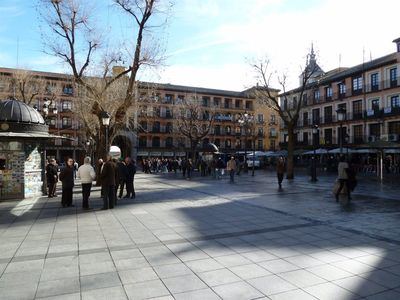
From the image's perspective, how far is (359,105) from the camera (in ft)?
138

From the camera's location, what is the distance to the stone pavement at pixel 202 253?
4.17m

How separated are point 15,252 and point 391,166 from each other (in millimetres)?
33611

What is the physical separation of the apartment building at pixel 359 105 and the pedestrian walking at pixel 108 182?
2716 cm

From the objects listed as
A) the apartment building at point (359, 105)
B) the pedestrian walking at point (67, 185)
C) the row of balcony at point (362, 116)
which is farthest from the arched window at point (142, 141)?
the pedestrian walking at point (67, 185)

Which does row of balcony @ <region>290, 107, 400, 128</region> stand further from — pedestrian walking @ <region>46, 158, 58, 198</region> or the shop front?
the shop front

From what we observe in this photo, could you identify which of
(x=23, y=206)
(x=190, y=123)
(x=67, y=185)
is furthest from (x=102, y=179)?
(x=190, y=123)

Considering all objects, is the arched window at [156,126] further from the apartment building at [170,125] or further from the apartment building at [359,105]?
the apartment building at [359,105]

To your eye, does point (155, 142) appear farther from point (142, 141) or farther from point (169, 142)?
point (169, 142)

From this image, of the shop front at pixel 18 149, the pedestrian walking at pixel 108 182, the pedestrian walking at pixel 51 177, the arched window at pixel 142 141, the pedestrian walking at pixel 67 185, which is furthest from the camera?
the arched window at pixel 142 141

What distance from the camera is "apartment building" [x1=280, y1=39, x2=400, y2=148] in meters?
37.4

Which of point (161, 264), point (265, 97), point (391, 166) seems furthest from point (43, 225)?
point (391, 166)

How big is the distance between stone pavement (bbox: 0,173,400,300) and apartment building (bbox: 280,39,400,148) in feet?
89.7

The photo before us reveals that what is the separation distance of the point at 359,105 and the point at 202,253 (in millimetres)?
42232

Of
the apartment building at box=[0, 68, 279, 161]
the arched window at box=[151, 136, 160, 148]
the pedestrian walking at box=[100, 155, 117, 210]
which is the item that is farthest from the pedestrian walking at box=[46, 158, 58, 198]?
the arched window at box=[151, 136, 160, 148]
